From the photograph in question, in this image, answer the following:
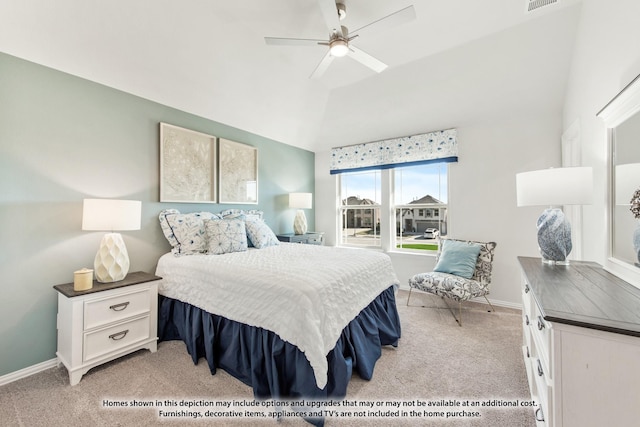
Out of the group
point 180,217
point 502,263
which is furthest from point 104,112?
point 502,263

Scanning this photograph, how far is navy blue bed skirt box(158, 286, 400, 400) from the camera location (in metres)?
1.64

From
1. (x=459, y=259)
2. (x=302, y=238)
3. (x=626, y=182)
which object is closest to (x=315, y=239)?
(x=302, y=238)

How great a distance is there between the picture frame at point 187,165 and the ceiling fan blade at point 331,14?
1.96m

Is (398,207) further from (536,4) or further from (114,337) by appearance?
(114,337)

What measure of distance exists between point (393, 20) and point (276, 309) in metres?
2.13

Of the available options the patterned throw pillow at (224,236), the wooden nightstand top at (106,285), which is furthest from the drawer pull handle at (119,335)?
the patterned throw pillow at (224,236)

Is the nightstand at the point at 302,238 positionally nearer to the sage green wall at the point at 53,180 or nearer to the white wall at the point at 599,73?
the sage green wall at the point at 53,180

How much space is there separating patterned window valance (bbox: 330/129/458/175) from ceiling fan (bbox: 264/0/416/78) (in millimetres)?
1728

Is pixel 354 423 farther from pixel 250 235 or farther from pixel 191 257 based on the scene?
pixel 250 235

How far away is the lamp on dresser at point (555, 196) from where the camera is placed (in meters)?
1.73

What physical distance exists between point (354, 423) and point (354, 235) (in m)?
3.39

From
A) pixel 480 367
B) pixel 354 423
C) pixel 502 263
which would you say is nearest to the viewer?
pixel 354 423

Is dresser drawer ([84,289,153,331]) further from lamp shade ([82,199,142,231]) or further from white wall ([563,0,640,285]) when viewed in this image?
white wall ([563,0,640,285])

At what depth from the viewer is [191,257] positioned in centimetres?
247
